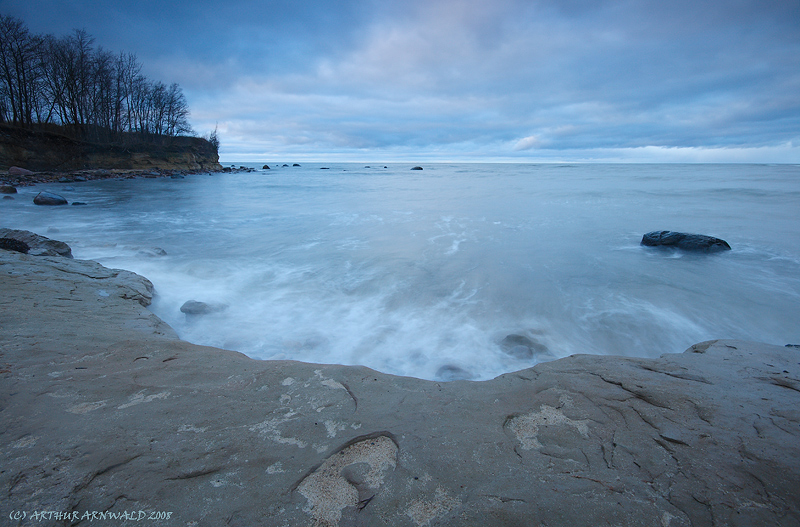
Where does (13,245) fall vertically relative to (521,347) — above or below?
above

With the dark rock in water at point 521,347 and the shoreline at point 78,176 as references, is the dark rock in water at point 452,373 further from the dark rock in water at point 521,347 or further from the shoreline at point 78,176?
the shoreline at point 78,176

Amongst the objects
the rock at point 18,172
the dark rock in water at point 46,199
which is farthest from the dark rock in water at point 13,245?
the rock at point 18,172

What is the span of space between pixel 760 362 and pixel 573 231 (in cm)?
852

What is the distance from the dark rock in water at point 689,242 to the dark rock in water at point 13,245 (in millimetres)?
12730

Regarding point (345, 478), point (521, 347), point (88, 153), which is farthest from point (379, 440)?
point (88, 153)

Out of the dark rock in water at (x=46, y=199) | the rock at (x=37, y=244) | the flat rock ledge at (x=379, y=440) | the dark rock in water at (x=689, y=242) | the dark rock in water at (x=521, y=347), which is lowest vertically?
the dark rock in water at (x=521, y=347)

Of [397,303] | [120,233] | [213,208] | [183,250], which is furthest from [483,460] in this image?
[213,208]

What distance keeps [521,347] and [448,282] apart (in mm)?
2475

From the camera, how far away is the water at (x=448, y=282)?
4.39 metres

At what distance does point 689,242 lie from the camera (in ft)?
26.7

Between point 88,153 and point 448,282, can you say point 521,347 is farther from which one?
point 88,153

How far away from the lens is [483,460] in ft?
5.80

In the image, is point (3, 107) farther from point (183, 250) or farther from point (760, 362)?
point (760, 362)

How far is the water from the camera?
4.39 metres
